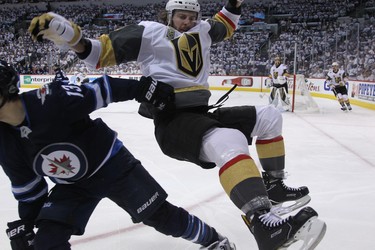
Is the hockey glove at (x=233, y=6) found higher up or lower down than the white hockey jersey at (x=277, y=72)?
higher up

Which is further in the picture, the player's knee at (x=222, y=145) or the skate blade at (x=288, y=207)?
the skate blade at (x=288, y=207)

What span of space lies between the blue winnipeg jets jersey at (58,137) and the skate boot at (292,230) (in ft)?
2.22

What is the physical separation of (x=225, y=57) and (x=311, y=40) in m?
3.22

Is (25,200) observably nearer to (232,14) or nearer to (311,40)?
(232,14)

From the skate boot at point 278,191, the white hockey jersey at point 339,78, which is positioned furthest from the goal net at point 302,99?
the skate boot at point 278,191

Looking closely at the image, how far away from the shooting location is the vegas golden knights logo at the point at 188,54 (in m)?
1.92

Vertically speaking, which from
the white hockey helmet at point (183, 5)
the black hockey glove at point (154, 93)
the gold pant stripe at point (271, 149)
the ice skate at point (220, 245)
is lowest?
the ice skate at point (220, 245)

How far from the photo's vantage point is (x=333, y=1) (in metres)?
18.4

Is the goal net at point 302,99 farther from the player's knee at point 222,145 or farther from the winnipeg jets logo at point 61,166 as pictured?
the winnipeg jets logo at point 61,166

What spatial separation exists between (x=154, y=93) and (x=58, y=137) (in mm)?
397

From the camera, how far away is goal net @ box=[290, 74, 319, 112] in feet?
27.3

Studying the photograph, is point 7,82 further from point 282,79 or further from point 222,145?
point 282,79

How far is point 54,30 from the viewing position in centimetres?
158

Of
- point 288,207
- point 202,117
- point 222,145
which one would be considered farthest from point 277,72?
point 222,145
